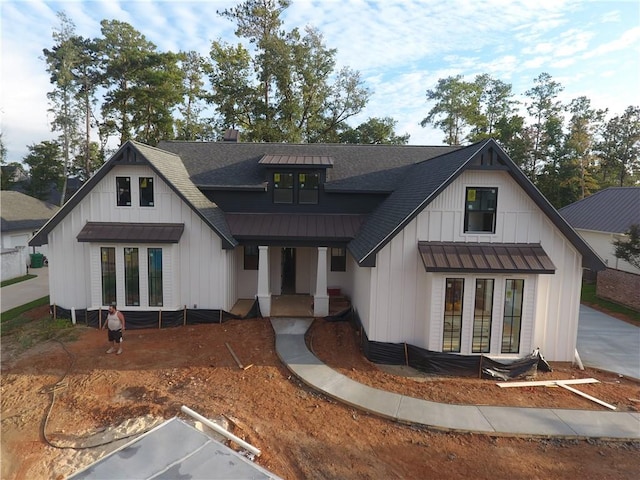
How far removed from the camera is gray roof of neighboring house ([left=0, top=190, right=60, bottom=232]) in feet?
79.5

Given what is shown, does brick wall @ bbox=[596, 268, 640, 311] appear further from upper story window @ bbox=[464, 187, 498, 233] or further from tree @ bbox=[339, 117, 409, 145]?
tree @ bbox=[339, 117, 409, 145]

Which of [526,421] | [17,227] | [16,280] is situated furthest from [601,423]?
[17,227]

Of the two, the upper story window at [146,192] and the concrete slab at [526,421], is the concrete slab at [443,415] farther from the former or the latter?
the upper story window at [146,192]

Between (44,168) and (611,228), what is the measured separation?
2081 inches

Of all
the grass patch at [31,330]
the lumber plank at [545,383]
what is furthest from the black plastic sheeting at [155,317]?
the lumber plank at [545,383]

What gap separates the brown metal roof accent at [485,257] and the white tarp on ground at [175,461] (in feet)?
21.4

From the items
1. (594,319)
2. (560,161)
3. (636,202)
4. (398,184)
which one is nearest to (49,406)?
(398,184)

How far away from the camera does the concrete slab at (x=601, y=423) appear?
301 inches

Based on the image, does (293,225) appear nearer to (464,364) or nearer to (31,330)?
(464,364)

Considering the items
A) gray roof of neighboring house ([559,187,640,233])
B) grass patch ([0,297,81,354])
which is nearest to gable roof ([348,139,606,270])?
grass patch ([0,297,81,354])

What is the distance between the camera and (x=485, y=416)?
8.15 m

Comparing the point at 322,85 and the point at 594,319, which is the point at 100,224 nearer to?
the point at 594,319

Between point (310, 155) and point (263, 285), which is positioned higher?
point (310, 155)

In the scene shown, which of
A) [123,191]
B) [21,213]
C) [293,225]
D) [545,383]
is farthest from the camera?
[21,213]
